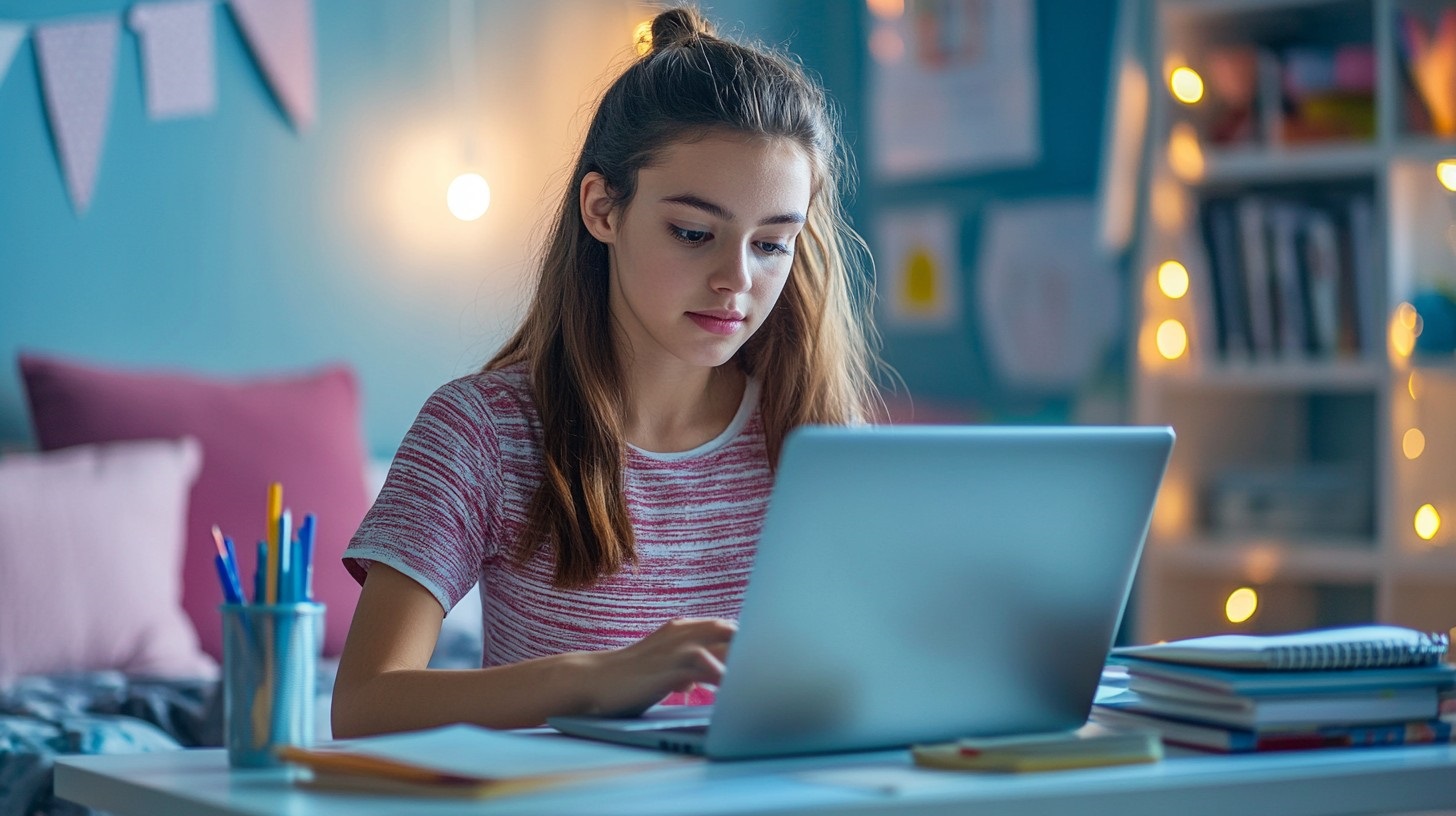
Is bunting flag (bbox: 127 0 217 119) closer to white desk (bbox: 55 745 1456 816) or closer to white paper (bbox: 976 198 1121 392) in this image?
white paper (bbox: 976 198 1121 392)

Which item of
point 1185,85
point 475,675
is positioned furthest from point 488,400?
point 1185,85

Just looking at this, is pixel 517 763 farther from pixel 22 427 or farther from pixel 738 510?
pixel 22 427

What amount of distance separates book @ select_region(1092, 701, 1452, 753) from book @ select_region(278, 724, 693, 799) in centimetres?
33

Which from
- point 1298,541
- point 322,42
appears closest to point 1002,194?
point 1298,541

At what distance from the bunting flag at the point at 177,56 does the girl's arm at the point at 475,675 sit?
1713mm

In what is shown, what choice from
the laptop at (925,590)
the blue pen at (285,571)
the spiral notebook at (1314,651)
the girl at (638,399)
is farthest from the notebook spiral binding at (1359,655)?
the blue pen at (285,571)

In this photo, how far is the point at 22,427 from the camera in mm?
2582

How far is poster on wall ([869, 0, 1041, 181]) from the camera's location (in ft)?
11.0

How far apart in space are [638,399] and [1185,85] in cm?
186

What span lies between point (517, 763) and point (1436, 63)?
2.40 meters

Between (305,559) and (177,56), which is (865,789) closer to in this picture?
(305,559)

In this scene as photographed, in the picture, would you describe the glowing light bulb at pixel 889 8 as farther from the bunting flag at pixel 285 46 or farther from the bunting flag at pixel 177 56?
the bunting flag at pixel 177 56

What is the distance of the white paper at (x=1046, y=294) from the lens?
3.30 meters

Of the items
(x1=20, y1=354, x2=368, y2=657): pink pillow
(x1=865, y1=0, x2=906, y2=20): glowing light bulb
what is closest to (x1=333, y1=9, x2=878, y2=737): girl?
(x1=20, y1=354, x2=368, y2=657): pink pillow
